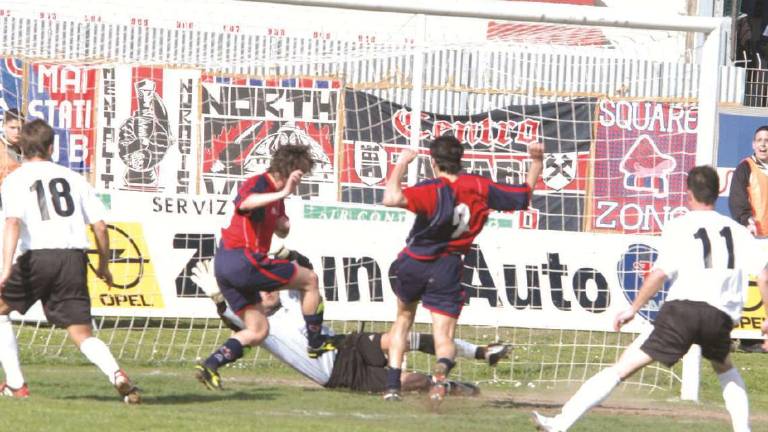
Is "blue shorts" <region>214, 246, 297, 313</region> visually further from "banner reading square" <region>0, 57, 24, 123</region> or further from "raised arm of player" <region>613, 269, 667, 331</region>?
"banner reading square" <region>0, 57, 24, 123</region>

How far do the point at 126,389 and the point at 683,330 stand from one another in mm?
3525

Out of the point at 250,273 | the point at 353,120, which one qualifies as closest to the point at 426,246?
the point at 250,273

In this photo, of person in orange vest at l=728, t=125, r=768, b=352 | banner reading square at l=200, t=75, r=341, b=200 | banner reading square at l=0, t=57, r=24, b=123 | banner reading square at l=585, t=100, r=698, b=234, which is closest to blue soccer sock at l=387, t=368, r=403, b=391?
banner reading square at l=585, t=100, r=698, b=234

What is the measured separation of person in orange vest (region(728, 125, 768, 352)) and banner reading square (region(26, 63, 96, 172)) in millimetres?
7140

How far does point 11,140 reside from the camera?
12461 mm

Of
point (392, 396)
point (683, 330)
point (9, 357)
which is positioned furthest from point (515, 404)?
point (9, 357)

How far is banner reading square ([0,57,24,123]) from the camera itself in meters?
17.1

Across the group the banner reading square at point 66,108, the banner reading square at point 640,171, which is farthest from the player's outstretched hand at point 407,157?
the banner reading square at point 66,108

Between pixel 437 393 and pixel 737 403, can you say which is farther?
pixel 437 393

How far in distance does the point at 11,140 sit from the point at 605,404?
17.2 ft

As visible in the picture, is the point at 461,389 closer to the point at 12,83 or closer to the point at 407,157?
the point at 407,157

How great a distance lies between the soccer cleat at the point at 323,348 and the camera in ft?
35.6

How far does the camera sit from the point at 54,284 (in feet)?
31.7

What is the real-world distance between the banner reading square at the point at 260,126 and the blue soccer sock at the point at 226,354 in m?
5.65
